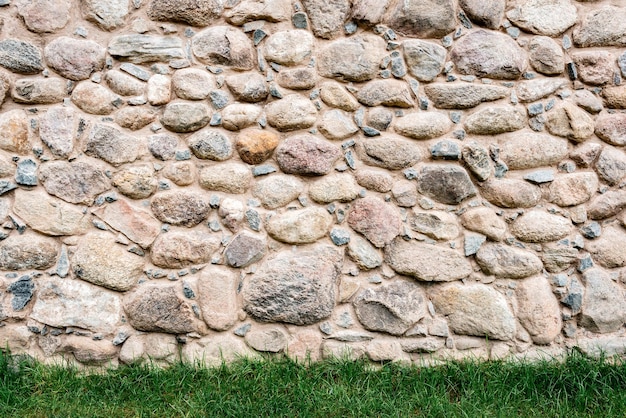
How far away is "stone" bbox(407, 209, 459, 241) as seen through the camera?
2418 millimetres

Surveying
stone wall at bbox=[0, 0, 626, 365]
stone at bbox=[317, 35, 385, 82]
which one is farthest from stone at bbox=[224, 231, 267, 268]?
stone at bbox=[317, 35, 385, 82]

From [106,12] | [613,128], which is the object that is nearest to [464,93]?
[613,128]

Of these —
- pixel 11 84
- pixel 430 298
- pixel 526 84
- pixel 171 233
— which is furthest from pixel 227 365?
pixel 526 84

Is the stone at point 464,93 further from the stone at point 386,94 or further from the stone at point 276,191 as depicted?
the stone at point 276,191

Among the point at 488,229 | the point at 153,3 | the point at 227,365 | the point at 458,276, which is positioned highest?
the point at 153,3

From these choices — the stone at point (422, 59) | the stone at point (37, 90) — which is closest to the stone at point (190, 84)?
the stone at point (37, 90)

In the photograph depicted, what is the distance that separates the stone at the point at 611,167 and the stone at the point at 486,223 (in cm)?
60

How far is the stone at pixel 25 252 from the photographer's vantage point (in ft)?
7.77

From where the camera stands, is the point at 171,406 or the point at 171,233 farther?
the point at 171,233

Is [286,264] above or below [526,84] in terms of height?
below

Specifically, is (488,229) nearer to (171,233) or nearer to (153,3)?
(171,233)

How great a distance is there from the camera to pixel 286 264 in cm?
240

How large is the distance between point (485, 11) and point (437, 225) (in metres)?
1.17

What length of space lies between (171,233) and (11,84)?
1.15m
